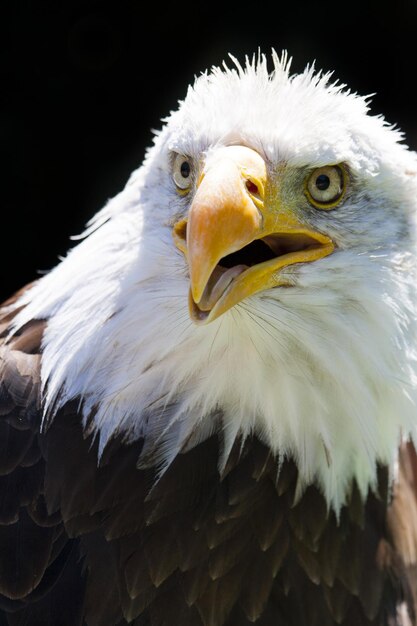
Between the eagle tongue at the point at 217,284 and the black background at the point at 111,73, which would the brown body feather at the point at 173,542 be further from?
the black background at the point at 111,73

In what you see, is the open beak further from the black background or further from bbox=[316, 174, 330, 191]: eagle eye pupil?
the black background

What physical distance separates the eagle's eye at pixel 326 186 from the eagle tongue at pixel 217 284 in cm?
31

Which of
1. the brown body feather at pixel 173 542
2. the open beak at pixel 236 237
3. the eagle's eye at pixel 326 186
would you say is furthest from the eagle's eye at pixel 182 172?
the brown body feather at pixel 173 542

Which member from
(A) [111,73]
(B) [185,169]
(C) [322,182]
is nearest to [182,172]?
(B) [185,169]

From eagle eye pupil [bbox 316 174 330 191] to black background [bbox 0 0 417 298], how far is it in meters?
3.26

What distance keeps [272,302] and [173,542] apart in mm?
718

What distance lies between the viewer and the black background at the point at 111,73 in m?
5.62

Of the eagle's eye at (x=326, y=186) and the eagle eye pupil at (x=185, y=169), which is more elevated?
the eagle's eye at (x=326, y=186)

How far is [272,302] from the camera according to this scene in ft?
7.93

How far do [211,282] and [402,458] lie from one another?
1063mm

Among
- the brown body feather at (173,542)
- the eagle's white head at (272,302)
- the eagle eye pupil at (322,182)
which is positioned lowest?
the brown body feather at (173,542)

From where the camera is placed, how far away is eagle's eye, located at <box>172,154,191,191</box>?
8.36ft

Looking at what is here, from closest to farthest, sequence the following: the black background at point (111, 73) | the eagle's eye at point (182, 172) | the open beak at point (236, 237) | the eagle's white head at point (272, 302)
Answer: the open beak at point (236, 237) < the eagle's white head at point (272, 302) < the eagle's eye at point (182, 172) < the black background at point (111, 73)

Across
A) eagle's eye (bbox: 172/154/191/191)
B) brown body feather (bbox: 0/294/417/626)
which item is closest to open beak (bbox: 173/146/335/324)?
eagle's eye (bbox: 172/154/191/191)
